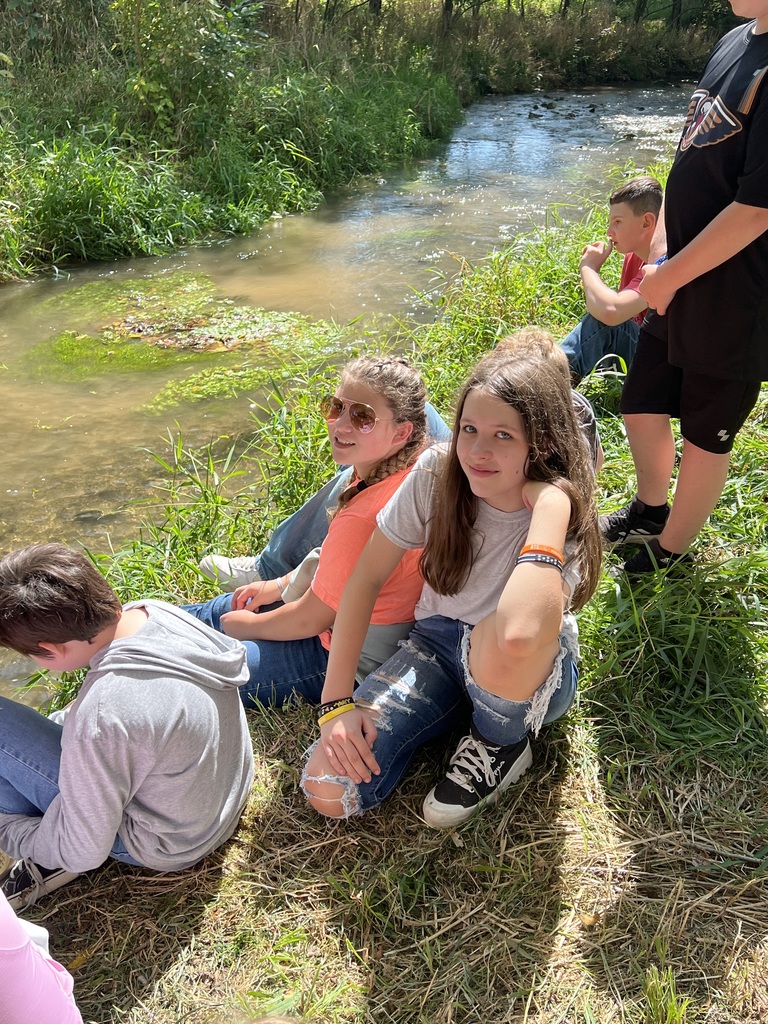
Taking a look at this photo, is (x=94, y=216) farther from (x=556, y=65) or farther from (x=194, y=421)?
(x=556, y=65)

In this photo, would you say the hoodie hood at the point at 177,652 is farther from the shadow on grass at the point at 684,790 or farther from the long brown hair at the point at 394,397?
the shadow on grass at the point at 684,790

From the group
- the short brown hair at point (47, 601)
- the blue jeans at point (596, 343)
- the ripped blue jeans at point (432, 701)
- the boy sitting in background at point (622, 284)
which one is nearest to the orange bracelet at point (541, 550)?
the ripped blue jeans at point (432, 701)

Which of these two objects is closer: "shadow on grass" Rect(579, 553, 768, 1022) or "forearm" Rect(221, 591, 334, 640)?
"shadow on grass" Rect(579, 553, 768, 1022)

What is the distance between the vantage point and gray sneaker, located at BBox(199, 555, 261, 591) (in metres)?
2.80

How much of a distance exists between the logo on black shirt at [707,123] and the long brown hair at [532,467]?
758 mm

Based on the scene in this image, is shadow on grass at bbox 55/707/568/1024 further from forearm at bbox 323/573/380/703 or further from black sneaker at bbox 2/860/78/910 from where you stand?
forearm at bbox 323/573/380/703

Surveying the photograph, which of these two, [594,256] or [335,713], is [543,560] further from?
[594,256]

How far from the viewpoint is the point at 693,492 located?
2.35 metres

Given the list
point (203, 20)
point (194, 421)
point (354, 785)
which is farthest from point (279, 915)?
point (203, 20)

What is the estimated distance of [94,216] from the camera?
6625 mm

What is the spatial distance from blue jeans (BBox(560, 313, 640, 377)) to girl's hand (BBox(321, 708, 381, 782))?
221 centimetres

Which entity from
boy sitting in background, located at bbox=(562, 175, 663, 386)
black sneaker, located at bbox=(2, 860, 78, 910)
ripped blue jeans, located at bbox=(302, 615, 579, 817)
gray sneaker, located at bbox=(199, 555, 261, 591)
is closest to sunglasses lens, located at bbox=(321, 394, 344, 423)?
ripped blue jeans, located at bbox=(302, 615, 579, 817)

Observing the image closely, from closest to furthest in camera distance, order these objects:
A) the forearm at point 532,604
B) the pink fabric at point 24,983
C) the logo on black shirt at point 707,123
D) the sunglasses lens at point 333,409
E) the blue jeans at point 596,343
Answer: the pink fabric at point 24,983, the forearm at point 532,604, the logo on black shirt at point 707,123, the sunglasses lens at point 333,409, the blue jeans at point 596,343

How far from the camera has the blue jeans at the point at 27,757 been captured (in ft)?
5.82
